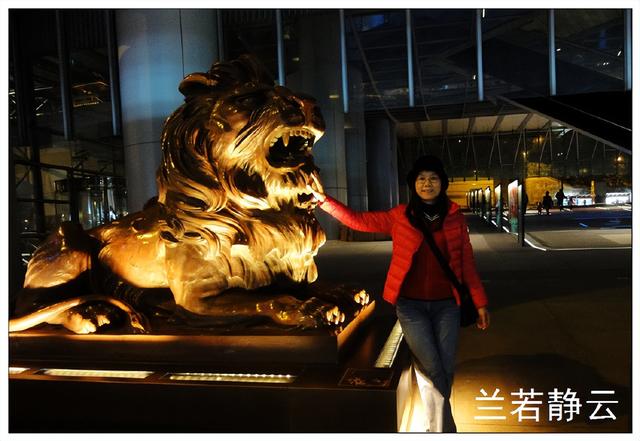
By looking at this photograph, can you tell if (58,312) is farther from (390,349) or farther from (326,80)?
(326,80)

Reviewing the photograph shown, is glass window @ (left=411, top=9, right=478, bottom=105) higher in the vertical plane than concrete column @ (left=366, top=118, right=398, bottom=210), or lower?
higher

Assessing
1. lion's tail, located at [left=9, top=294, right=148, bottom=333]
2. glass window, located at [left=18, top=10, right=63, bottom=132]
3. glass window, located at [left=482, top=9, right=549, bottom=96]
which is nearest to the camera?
lion's tail, located at [left=9, top=294, right=148, bottom=333]

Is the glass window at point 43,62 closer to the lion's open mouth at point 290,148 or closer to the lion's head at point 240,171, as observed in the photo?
the lion's head at point 240,171

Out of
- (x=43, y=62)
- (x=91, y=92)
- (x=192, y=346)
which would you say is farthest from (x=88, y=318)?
(x=43, y=62)

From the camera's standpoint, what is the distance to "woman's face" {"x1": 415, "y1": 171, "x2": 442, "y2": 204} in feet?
7.45

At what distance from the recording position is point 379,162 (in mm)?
22047

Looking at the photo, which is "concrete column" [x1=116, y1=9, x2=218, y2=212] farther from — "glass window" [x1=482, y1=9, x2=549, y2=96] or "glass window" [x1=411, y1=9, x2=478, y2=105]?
"glass window" [x1=482, y1=9, x2=549, y2=96]

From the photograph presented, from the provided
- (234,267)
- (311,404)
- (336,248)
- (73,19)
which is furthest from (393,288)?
(73,19)

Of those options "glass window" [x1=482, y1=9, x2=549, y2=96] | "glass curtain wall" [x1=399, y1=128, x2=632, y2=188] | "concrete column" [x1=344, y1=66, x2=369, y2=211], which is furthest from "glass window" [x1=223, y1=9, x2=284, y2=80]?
"glass curtain wall" [x1=399, y1=128, x2=632, y2=188]

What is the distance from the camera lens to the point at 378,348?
280 centimetres

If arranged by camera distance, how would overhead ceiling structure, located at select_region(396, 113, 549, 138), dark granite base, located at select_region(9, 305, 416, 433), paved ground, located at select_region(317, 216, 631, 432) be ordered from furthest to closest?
overhead ceiling structure, located at select_region(396, 113, 549, 138)
paved ground, located at select_region(317, 216, 631, 432)
dark granite base, located at select_region(9, 305, 416, 433)

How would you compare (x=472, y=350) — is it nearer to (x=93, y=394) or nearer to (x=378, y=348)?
(x=378, y=348)

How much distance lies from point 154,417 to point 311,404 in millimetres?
736

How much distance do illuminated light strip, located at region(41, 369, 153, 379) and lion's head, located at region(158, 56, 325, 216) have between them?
85 cm
